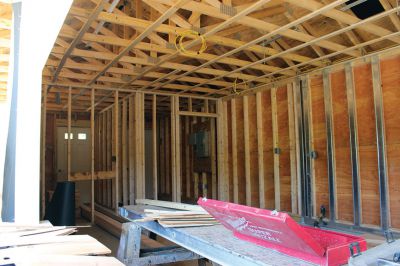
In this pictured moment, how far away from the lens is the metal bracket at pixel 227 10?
3886 mm

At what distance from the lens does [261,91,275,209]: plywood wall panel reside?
717cm

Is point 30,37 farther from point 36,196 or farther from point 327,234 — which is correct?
point 327,234

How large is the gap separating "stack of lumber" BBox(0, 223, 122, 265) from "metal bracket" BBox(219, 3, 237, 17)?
9.22 feet

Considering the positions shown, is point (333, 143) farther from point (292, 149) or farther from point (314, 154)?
point (292, 149)

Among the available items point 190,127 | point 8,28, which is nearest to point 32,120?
point 8,28

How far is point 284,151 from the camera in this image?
6852mm

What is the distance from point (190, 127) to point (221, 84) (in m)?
3.05

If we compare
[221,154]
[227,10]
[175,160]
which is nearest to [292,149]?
[221,154]

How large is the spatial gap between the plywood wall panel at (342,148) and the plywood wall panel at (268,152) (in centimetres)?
155

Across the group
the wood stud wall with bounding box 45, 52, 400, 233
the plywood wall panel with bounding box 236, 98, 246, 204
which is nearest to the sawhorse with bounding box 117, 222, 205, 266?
the wood stud wall with bounding box 45, 52, 400, 233

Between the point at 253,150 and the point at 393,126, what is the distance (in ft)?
10.2

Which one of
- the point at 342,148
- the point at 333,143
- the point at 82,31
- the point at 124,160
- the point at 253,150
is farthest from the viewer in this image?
the point at 124,160

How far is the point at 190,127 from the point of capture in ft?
33.4

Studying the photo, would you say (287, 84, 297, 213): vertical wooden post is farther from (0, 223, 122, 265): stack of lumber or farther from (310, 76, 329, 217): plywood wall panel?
(0, 223, 122, 265): stack of lumber
